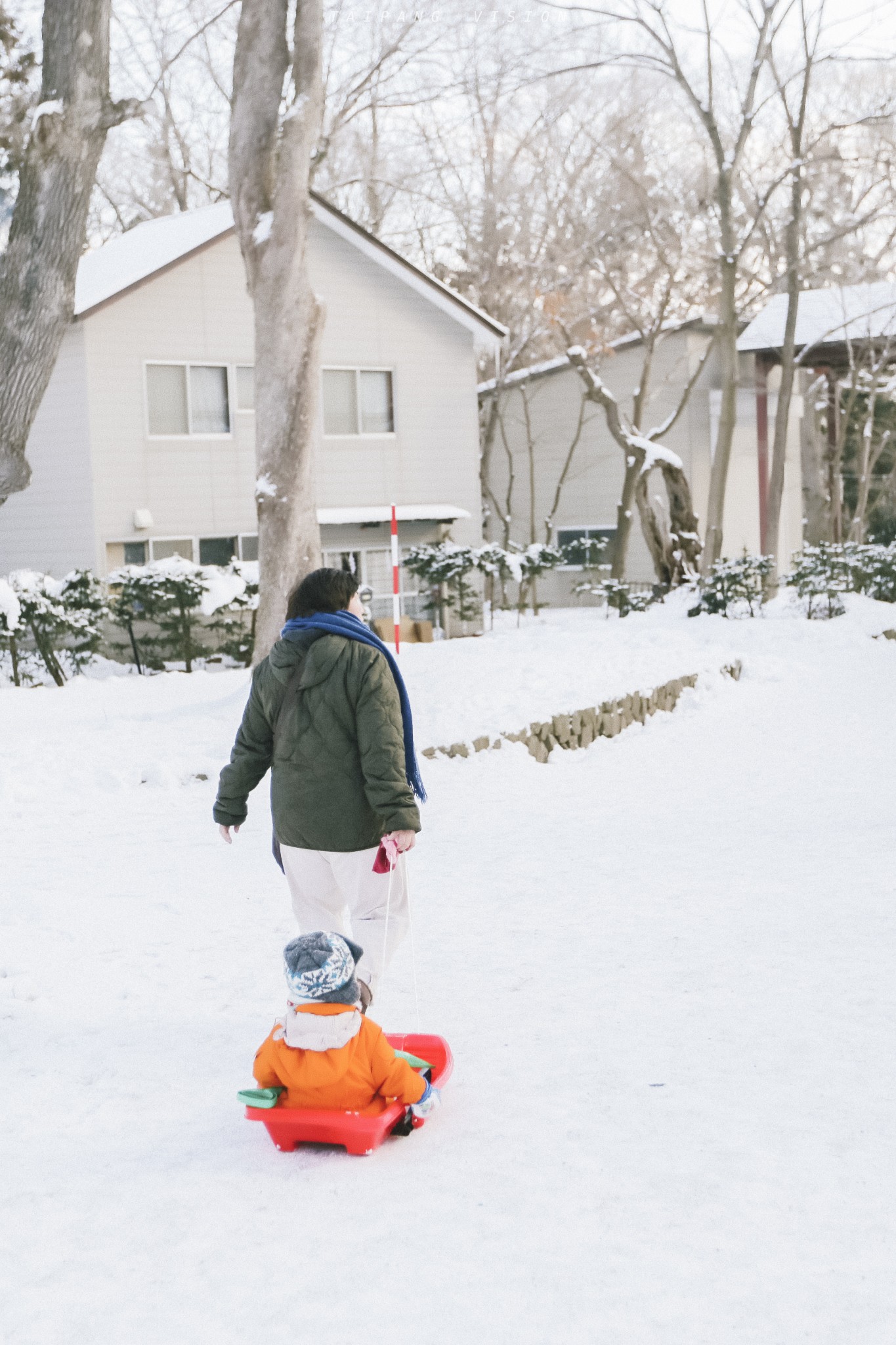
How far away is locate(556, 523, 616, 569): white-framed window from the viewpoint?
95.4 feet

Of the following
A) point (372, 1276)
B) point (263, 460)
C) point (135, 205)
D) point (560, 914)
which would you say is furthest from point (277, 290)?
point (135, 205)

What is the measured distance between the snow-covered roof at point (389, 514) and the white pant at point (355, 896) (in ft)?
56.3

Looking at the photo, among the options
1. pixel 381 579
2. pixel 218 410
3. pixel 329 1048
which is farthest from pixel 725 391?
pixel 329 1048

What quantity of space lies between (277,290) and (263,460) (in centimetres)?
152

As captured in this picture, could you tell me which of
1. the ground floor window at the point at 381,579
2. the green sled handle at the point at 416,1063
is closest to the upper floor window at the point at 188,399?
the ground floor window at the point at 381,579

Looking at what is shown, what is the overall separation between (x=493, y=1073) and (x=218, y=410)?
17921 mm

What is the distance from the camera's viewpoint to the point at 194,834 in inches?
303

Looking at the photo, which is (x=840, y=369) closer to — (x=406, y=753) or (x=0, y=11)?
(x=0, y=11)

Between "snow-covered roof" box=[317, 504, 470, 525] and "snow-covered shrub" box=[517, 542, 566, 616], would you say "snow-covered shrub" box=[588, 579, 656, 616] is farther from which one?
"snow-covered roof" box=[317, 504, 470, 525]

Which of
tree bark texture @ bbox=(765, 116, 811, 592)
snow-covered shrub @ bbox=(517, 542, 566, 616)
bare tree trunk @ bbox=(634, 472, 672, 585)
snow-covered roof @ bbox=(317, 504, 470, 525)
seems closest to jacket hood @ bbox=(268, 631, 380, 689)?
snow-covered roof @ bbox=(317, 504, 470, 525)

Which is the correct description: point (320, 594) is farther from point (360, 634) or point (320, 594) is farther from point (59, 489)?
point (59, 489)

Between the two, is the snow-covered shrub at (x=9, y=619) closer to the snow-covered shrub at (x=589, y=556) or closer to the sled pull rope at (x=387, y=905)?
the sled pull rope at (x=387, y=905)

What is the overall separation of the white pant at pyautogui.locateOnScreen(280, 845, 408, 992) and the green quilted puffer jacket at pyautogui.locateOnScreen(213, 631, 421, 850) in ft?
0.20

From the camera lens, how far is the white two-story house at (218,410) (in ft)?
63.8
